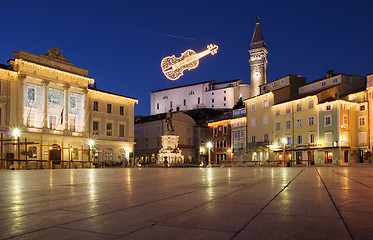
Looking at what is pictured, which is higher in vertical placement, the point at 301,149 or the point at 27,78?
the point at 27,78

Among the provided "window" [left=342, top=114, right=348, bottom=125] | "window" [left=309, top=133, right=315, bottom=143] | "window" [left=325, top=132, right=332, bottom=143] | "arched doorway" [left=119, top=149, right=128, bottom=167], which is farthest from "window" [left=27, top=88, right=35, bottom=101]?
"window" [left=342, top=114, right=348, bottom=125]

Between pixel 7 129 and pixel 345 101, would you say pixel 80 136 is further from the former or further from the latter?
pixel 345 101

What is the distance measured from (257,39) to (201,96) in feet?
81.6

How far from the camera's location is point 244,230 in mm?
2639

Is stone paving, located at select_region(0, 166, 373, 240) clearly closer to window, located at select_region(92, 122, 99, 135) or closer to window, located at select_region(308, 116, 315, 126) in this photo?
window, located at select_region(308, 116, 315, 126)

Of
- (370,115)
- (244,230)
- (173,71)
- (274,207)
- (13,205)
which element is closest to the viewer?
(244,230)

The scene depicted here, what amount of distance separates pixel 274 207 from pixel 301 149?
4862 cm

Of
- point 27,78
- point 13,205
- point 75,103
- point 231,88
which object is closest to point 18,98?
point 27,78

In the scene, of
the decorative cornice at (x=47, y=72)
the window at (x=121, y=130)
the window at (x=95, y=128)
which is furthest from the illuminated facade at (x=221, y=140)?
the decorative cornice at (x=47, y=72)

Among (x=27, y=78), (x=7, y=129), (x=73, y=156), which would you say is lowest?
(x=73, y=156)

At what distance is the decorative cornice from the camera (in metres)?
42.0

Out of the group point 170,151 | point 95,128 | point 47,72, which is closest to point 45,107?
point 47,72

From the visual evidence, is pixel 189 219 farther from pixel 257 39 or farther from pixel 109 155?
pixel 257 39

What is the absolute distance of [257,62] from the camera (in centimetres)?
10156
